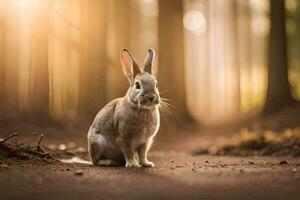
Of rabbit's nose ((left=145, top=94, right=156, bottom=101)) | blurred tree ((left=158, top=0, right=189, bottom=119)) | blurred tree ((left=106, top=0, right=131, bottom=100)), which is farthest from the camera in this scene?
blurred tree ((left=106, top=0, right=131, bottom=100))

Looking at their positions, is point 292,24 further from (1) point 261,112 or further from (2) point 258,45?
(2) point 258,45

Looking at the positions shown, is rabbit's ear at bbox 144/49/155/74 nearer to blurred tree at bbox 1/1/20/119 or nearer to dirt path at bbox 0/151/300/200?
dirt path at bbox 0/151/300/200

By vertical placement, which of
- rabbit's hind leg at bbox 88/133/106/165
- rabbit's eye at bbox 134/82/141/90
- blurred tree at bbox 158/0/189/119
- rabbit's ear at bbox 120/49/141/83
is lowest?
rabbit's hind leg at bbox 88/133/106/165

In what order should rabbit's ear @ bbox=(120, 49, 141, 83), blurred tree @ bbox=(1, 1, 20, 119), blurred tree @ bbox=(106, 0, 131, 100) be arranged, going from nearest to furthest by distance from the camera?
rabbit's ear @ bbox=(120, 49, 141, 83) → blurred tree @ bbox=(106, 0, 131, 100) → blurred tree @ bbox=(1, 1, 20, 119)

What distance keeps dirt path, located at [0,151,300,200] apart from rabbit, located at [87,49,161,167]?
1.64 feet

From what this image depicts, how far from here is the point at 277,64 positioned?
806 inches

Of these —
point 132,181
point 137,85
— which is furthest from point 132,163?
point 132,181

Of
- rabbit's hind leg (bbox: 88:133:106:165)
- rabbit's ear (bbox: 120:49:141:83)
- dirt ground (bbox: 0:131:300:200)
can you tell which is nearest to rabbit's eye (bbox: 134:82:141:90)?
rabbit's ear (bbox: 120:49:141:83)

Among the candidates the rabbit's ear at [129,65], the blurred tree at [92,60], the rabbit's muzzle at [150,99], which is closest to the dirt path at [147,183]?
the rabbit's muzzle at [150,99]

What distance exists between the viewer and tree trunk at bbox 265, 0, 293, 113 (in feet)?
66.3

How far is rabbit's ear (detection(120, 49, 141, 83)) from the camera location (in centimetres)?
871

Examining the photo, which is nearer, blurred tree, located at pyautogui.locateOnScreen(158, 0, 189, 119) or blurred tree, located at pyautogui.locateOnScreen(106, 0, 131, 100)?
blurred tree, located at pyautogui.locateOnScreen(158, 0, 189, 119)

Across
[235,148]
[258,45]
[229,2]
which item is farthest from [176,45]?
[258,45]

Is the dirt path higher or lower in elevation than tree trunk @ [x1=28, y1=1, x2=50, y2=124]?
lower
